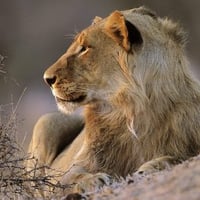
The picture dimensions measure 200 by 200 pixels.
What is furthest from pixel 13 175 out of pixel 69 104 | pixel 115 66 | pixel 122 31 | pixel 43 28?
pixel 43 28

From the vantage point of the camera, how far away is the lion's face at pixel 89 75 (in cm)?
636

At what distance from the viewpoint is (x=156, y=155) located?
635 cm

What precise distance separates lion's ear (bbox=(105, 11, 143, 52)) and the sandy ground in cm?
97

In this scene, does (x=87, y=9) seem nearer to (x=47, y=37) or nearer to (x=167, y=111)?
(x=47, y=37)

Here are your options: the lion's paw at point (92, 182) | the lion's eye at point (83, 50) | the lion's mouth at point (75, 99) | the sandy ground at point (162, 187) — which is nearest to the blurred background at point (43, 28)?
the lion's eye at point (83, 50)

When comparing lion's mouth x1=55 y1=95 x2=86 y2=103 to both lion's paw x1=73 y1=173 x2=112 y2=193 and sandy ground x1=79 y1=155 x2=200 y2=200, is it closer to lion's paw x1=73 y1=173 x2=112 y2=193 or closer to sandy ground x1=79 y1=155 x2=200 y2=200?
lion's paw x1=73 y1=173 x2=112 y2=193

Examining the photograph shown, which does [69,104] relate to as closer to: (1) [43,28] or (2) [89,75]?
(2) [89,75]

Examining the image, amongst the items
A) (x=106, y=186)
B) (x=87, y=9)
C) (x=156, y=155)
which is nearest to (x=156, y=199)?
(x=106, y=186)

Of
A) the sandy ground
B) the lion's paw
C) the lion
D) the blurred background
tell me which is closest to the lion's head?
the lion

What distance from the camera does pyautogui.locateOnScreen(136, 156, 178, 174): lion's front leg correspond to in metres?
5.98

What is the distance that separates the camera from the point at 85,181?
6.10 metres

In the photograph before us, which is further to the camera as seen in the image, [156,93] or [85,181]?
[156,93]

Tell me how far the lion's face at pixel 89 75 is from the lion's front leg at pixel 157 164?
526 millimetres

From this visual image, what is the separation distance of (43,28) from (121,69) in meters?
14.9
